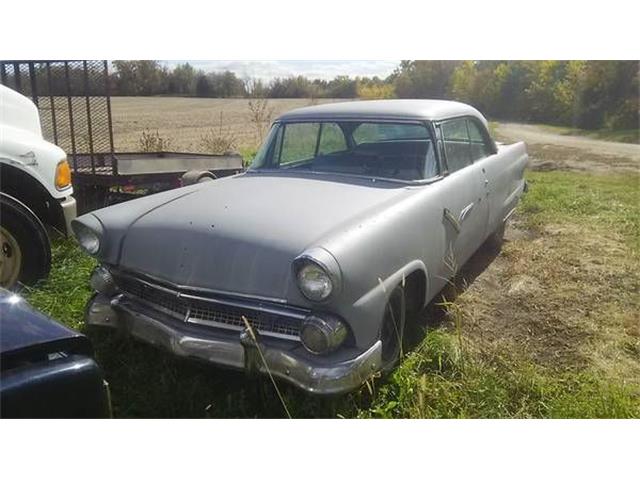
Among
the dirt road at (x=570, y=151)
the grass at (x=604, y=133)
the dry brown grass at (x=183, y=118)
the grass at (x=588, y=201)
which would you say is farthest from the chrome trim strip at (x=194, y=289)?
the grass at (x=604, y=133)

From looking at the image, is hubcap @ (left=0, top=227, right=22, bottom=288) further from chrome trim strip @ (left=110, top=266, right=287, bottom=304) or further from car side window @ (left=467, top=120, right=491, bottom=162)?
car side window @ (left=467, top=120, right=491, bottom=162)

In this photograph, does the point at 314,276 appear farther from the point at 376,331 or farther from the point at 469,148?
the point at 469,148

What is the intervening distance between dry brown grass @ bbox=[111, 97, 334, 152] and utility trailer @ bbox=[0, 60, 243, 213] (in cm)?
12

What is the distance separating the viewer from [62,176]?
334 centimetres

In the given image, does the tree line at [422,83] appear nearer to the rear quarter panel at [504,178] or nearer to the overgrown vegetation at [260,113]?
the overgrown vegetation at [260,113]

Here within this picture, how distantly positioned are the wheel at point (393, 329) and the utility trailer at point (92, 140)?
232 centimetres

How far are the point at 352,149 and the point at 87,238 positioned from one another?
5.19ft

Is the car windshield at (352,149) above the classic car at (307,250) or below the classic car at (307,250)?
above

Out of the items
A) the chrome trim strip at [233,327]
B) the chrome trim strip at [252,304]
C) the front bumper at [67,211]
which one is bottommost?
the chrome trim strip at [233,327]

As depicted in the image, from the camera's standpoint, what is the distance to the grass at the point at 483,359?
224 centimetres

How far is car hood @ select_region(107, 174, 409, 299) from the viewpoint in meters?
2.13

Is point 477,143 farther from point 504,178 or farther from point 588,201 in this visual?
point 588,201

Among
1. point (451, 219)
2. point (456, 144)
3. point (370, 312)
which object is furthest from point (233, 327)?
point (456, 144)

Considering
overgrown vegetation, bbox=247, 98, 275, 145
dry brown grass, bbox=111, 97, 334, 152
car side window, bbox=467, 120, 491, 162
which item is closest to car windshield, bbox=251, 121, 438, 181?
dry brown grass, bbox=111, 97, 334, 152
